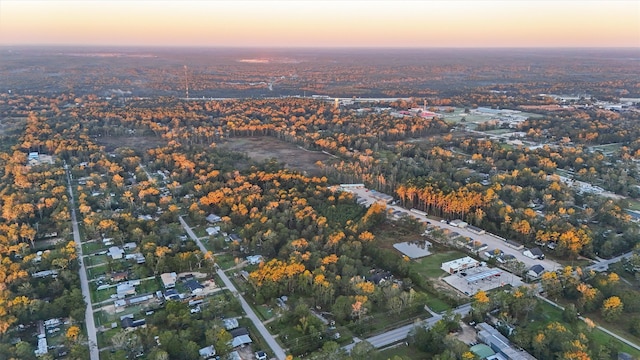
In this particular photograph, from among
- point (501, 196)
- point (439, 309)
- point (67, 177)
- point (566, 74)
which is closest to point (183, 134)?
point (67, 177)

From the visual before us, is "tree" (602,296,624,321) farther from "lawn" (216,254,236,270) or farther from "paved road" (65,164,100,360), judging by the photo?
"paved road" (65,164,100,360)

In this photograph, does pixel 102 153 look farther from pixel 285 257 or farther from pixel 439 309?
pixel 439 309

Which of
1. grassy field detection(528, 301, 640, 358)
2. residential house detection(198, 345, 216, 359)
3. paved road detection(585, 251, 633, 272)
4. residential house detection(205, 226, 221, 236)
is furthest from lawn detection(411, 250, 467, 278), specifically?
residential house detection(205, 226, 221, 236)

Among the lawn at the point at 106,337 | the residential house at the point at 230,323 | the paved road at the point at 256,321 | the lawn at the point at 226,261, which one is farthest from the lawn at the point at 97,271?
the residential house at the point at 230,323

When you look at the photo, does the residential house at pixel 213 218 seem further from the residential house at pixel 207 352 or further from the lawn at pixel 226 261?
the residential house at pixel 207 352

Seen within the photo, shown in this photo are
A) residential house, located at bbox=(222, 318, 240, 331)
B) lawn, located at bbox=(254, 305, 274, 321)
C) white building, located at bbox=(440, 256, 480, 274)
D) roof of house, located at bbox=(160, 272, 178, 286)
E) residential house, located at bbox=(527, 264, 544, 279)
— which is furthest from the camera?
white building, located at bbox=(440, 256, 480, 274)

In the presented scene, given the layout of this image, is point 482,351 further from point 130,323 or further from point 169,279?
point 169,279

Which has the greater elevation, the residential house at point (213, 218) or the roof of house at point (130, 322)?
the residential house at point (213, 218)
